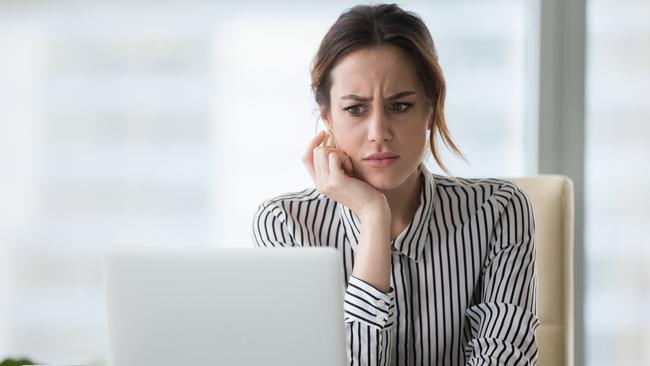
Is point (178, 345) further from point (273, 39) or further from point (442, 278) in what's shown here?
point (273, 39)

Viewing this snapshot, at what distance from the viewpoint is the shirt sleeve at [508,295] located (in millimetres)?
1548

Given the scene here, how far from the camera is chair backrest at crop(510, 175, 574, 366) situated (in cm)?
182

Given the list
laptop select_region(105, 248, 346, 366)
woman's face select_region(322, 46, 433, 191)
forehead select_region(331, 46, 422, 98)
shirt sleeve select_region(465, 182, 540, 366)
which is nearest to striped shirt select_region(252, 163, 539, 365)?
shirt sleeve select_region(465, 182, 540, 366)

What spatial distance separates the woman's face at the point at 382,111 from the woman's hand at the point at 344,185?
3 centimetres

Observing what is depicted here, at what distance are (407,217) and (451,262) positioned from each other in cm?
13

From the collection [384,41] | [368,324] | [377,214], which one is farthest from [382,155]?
[368,324]

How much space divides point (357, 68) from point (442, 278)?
1.43ft

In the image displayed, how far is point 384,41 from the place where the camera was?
1635 millimetres

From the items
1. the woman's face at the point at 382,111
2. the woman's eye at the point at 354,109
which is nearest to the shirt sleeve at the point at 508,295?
the woman's face at the point at 382,111

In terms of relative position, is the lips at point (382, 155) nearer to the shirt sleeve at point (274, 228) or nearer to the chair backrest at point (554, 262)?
the shirt sleeve at point (274, 228)

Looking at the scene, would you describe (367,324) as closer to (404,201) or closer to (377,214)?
(377,214)

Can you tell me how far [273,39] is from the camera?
2711mm

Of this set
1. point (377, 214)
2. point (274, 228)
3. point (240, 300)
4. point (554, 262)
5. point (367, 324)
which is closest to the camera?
point (240, 300)

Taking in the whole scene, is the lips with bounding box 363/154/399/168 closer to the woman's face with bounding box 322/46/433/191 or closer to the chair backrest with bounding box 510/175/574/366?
the woman's face with bounding box 322/46/433/191
